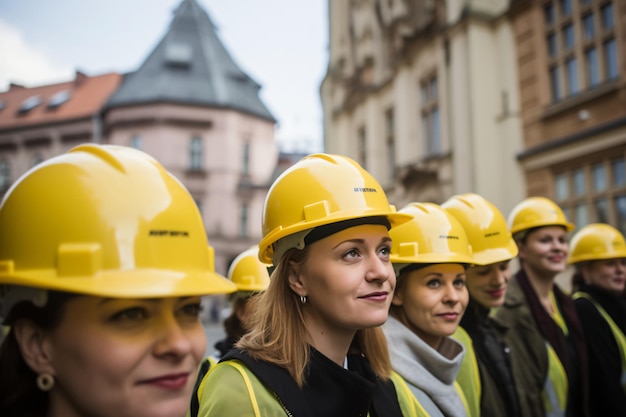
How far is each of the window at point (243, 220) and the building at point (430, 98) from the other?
Answer: 1271 cm

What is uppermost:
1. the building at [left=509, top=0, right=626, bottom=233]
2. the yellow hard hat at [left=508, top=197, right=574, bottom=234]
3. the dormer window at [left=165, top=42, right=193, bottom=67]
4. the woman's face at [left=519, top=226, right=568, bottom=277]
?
the dormer window at [left=165, top=42, right=193, bottom=67]

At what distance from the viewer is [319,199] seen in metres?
2.15

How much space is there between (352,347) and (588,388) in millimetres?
2652

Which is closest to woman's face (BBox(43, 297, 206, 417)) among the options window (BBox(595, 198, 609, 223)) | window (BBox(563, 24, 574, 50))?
window (BBox(595, 198, 609, 223))

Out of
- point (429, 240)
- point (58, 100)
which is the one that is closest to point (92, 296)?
point (429, 240)

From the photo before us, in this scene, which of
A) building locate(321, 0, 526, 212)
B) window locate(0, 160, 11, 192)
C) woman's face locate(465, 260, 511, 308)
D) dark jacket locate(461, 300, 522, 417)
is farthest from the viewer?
window locate(0, 160, 11, 192)

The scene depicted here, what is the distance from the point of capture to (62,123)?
34.0 m

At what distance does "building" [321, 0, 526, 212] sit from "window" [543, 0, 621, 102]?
1093mm

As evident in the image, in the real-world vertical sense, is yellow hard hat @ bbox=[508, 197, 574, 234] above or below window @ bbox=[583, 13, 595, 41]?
below

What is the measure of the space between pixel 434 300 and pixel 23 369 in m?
2.09

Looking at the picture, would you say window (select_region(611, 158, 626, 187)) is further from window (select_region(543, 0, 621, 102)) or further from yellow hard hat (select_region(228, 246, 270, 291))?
yellow hard hat (select_region(228, 246, 270, 291))

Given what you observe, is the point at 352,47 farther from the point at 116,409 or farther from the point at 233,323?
the point at 116,409

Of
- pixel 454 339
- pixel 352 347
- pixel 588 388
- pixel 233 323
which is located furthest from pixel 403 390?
pixel 588 388

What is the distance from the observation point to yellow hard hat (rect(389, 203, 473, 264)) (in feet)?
9.48
